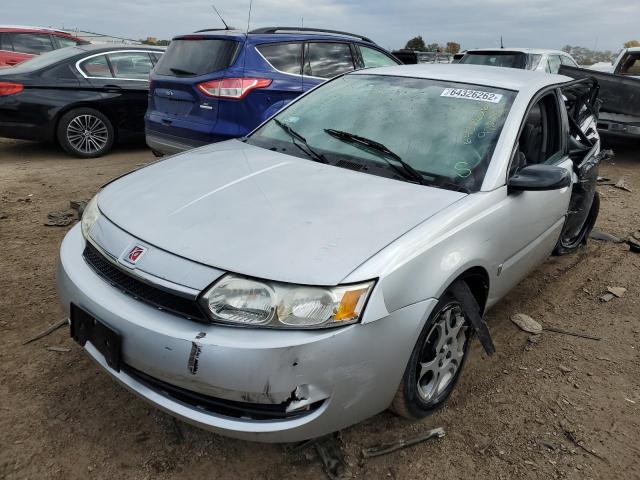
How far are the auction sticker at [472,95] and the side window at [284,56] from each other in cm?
263

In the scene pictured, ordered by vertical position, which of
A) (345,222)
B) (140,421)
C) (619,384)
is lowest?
(140,421)

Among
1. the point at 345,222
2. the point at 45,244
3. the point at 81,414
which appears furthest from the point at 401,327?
the point at 45,244

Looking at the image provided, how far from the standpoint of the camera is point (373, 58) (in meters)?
6.41

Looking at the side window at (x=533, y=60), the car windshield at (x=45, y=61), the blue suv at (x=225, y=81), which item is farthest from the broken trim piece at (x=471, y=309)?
the side window at (x=533, y=60)

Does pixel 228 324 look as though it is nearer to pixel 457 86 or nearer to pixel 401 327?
pixel 401 327

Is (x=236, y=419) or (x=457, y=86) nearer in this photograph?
(x=236, y=419)

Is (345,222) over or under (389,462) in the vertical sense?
over

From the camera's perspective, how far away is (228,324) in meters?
1.82

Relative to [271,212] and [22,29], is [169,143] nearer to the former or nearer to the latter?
[271,212]

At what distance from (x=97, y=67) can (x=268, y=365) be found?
6489mm

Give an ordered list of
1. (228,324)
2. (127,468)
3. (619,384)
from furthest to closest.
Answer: (619,384)
(127,468)
(228,324)

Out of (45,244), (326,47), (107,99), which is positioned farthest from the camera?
(107,99)

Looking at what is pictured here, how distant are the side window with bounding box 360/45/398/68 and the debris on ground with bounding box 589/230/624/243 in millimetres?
3025

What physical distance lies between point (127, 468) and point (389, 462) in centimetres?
106
